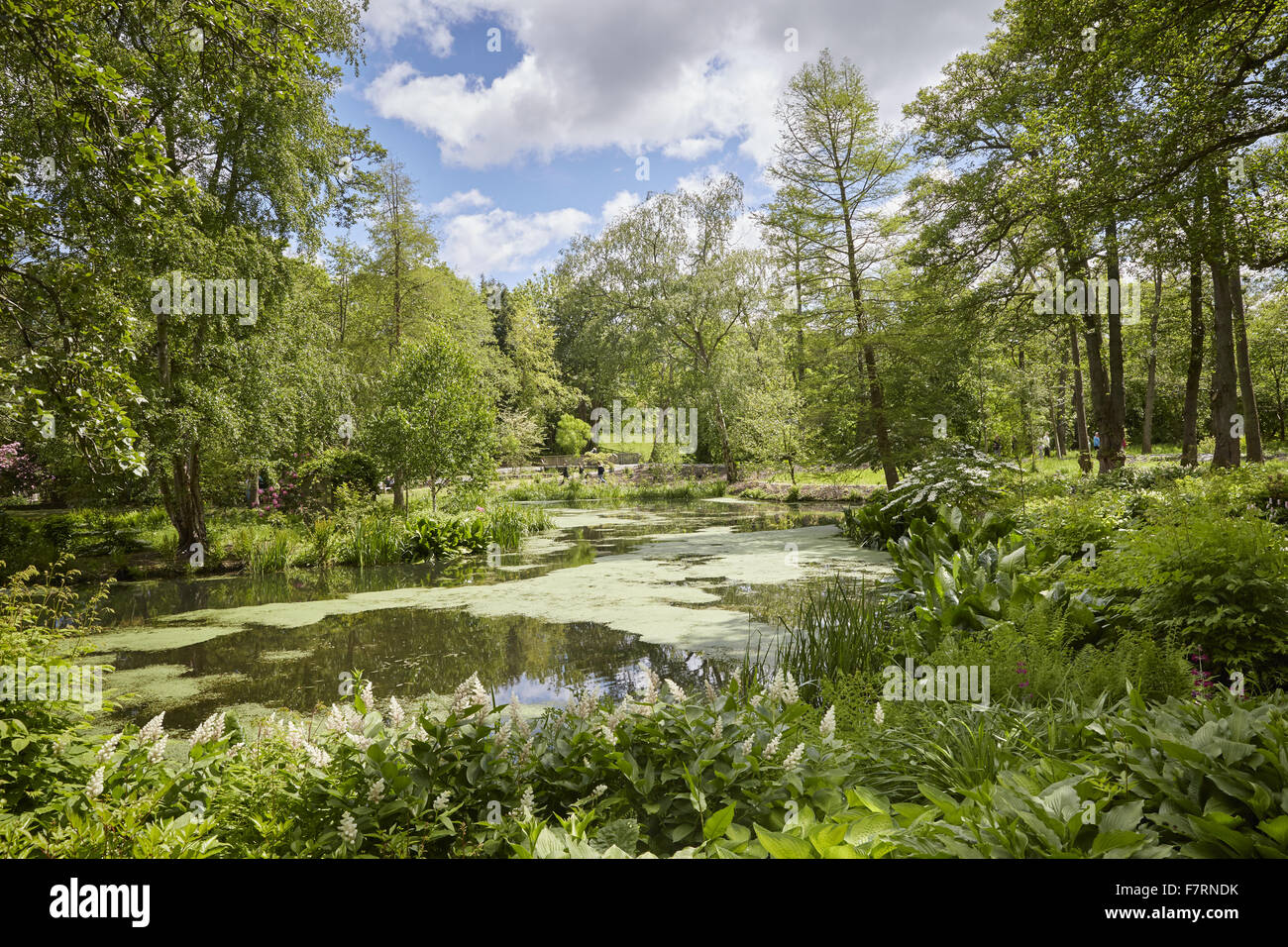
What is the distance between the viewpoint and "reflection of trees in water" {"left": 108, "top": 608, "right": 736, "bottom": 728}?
471 cm

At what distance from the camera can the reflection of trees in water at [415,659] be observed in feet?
15.4

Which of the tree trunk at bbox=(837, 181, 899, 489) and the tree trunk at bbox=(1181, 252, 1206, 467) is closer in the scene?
the tree trunk at bbox=(1181, 252, 1206, 467)

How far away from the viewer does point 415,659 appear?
547 centimetres

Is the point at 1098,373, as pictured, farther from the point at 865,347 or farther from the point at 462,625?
the point at 462,625

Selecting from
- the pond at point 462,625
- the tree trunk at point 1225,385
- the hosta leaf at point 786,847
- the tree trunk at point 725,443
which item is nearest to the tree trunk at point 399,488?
the pond at point 462,625

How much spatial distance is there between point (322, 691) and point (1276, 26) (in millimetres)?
10450

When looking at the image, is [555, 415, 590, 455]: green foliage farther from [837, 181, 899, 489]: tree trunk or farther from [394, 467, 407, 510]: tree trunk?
[837, 181, 899, 489]: tree trunk

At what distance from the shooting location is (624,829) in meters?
1.78

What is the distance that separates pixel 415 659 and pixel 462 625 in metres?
1.13

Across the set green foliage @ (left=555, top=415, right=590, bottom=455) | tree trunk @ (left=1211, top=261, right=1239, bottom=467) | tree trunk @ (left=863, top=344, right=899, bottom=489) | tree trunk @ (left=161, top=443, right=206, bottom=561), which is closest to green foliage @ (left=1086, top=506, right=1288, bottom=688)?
tree trunk @ (left=1211, top=261, right=1239, bottom=467)

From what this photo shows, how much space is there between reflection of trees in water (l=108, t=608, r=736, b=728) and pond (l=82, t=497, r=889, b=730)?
19 millimetres

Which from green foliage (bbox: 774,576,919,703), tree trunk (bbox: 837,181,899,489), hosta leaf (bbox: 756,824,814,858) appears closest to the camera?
hosta leaf (bbox: 756,824,814,858)

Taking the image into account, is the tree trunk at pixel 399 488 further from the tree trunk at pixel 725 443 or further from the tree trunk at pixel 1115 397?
the tree trunk at pixel 1115 397

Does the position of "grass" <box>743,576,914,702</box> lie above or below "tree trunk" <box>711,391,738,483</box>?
below
